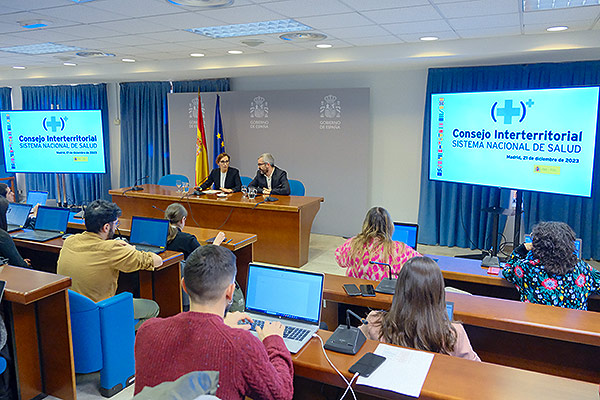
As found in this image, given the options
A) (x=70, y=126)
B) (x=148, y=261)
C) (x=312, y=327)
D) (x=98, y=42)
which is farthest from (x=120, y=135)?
(x=312, y=327)

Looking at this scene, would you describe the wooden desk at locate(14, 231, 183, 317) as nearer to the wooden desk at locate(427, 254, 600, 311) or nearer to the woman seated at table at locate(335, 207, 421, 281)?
the woman seated at table at locate(335, 207, 421, 281)

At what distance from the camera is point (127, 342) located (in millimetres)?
2727

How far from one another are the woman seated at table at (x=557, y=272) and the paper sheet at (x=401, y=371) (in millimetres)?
1170

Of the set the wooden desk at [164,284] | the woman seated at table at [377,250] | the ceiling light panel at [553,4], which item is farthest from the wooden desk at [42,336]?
the ceiling light panel at [553,4]

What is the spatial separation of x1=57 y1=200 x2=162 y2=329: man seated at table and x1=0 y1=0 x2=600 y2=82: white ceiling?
5.71 feet

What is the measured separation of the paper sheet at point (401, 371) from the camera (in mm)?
1437

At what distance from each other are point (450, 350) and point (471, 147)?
3.53 m

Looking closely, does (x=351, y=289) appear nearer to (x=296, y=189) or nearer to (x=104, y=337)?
(x=104, y=337)

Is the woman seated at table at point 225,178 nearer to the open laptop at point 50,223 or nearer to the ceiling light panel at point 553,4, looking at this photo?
the open laptop at point 50,223

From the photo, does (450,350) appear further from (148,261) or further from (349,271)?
(148,261)

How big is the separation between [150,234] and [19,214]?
→ 68.0 inches

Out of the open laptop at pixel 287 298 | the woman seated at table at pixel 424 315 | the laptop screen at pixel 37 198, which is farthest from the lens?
the laptop screen at pixel 37 198

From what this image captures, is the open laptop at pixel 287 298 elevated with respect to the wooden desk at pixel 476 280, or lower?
elevated

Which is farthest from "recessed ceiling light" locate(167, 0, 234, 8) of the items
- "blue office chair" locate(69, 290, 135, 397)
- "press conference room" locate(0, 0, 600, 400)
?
"blue office chair" locate(69, 290, 135, 397)
